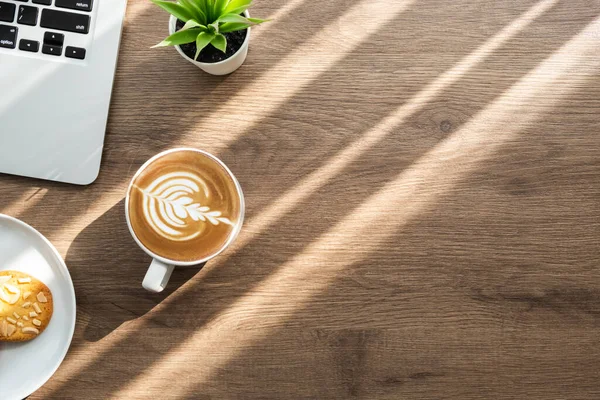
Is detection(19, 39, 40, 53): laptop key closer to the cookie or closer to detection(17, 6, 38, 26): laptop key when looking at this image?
detection(17, 6, 38, 26): laptop key

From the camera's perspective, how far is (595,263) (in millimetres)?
823

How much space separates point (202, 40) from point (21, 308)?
1.32 feet

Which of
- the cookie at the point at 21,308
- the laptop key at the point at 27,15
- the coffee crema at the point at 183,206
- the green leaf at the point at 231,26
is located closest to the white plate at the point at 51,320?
the cookie at the point at 21,308

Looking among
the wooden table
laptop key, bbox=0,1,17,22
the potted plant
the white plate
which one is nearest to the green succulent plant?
the potted plant

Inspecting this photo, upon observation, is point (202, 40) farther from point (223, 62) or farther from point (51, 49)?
point (51, 49)

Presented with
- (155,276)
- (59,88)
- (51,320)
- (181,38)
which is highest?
(181,38)

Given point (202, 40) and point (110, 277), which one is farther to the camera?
point (110, 277)

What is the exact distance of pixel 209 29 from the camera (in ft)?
2.41

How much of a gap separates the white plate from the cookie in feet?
0.06

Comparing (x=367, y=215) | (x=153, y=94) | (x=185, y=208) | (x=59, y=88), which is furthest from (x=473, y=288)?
(x=59, y=88)

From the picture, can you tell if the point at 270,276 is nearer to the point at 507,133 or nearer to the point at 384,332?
the point at 384,332

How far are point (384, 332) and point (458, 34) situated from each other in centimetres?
41

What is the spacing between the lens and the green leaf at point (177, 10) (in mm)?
723

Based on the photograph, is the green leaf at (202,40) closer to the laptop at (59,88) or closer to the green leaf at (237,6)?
the green leaf at (237,6)
